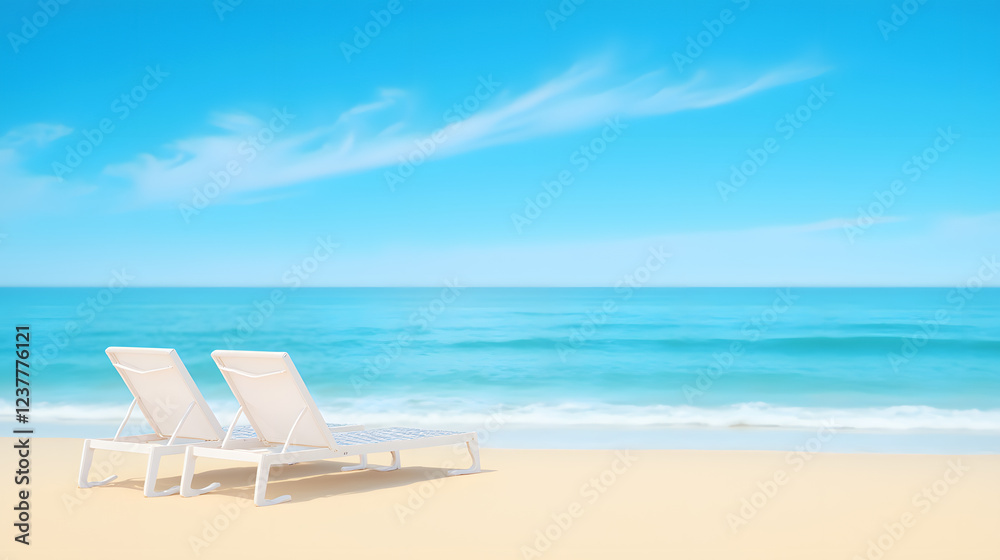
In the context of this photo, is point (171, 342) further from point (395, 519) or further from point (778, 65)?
point (395, 519)

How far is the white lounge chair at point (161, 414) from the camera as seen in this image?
5.31m

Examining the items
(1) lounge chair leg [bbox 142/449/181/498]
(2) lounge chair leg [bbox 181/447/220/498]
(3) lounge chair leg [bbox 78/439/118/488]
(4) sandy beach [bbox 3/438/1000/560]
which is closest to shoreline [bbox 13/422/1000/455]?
(4) sandy beach [bbox 3/438/1000/560]

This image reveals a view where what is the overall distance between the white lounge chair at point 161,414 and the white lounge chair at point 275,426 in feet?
0.58

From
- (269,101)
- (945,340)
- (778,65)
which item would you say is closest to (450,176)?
(269,101)

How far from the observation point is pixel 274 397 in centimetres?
527

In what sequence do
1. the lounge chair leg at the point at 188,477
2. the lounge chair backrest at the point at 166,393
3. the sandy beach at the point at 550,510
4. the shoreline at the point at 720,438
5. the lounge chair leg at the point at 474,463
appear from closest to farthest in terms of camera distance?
the sandy beach at the point at 550,510 → the lounge chair leg at the point at 188,477 → the lounge chair backrest at the point at 166,393 → the lounge chair leg at the point at 474,463 → the shoreline at the point at 720,438

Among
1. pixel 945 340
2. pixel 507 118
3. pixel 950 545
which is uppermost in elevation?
pixel 507 118

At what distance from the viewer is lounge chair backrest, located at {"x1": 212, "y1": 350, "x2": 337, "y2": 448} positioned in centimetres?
505

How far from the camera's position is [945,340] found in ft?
76.6

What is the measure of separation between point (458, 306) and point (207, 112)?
17254 mm

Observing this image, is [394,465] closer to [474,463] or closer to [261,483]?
[474,463]

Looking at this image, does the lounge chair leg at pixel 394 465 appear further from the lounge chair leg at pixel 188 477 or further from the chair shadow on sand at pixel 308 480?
the lounge chair leg at pixel 188 477

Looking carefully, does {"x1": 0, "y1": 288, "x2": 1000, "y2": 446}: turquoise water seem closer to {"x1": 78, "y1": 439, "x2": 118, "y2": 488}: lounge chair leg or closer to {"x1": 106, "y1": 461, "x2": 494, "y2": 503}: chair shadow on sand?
{"x1": 106, "y1": 461, "x2": 494, "y2": 503}: chair shadow on sand

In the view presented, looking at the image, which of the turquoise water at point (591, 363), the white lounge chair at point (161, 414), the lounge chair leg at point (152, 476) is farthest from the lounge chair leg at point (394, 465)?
the turquoise water at point (591, 363)
